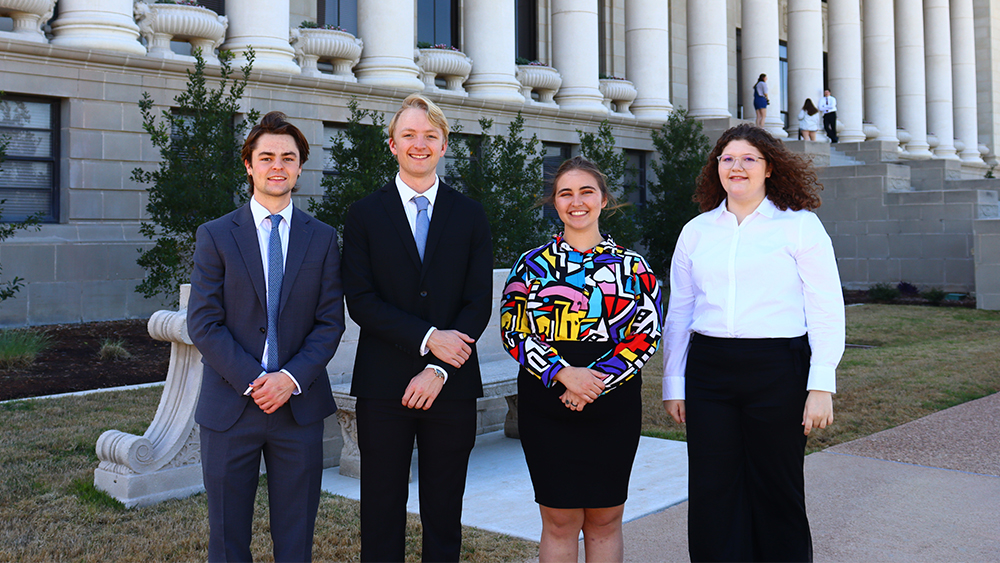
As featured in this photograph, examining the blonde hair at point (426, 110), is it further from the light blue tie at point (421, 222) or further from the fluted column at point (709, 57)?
the fluted column at point (709, 57)

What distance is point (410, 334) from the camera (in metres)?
3.69

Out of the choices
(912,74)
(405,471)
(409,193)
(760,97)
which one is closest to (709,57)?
(760,97)

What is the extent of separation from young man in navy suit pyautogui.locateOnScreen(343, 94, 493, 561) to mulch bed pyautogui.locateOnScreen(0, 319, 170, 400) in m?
7.04

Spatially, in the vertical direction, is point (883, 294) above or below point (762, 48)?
below

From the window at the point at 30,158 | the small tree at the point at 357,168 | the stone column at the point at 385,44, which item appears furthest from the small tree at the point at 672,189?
the window at the point at 30,158

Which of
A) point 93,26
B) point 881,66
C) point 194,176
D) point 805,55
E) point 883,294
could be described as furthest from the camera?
point 881,66

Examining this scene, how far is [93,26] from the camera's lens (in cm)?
1436

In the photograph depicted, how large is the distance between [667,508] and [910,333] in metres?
11.5

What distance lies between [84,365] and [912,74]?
107ft

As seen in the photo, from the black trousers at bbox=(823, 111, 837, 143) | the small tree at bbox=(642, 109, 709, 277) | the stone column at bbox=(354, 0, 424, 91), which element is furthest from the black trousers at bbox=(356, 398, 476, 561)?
the black trousers at bbox=(823, 111, 837, 143)

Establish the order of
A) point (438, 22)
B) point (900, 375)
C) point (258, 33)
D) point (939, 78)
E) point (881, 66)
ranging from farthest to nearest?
point (939, 78), point (881, 66), point (438, 22), point (258, 33), point (900, 375)

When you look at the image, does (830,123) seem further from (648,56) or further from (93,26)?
(93,26)

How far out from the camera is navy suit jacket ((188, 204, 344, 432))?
11.8 ft

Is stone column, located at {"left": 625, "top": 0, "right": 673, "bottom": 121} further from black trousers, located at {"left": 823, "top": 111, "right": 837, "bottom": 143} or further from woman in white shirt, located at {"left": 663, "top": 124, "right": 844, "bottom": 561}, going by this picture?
woman in white shirt, located at {"left": 663, "top": 124, "right": 844, "bottom": 561}
